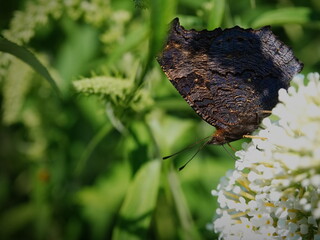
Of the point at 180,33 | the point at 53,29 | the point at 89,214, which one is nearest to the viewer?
the point at 180,33

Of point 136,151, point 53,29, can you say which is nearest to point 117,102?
point 136,151

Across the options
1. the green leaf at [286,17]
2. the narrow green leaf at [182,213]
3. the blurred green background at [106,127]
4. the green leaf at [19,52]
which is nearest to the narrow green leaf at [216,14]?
the blurred green background at [106,127]

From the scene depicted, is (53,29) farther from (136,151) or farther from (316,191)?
(316,191)

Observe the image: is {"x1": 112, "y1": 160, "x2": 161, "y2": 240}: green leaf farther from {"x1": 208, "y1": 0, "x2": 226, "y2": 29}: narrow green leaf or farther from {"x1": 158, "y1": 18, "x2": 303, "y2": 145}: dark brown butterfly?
{"x1": 208, "y1": 0, "x2": 226, "y2": 29}: narrow green leaf

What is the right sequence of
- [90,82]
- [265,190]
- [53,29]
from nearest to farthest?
[265,190]
[90,82]
[53,29]

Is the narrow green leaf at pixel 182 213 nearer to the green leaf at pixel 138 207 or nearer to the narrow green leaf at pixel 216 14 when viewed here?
the green leaf at pixel 138 207

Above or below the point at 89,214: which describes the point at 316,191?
below

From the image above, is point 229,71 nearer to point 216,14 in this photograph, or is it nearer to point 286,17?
point 216,14

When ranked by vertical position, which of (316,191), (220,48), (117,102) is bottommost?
(316,191)
